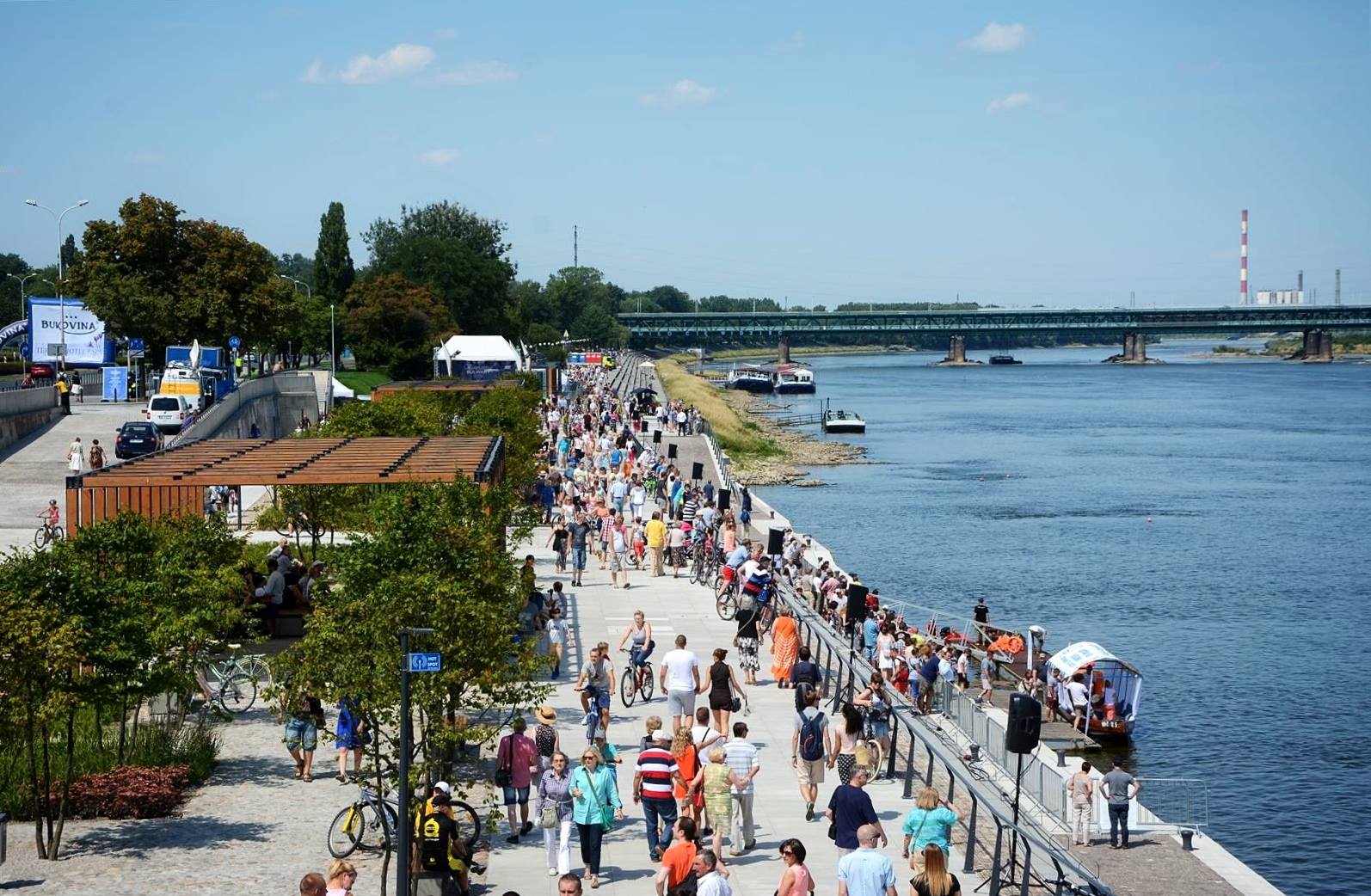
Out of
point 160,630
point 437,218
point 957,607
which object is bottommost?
point 957,607

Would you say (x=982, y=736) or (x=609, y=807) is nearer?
(x=609, y=807)

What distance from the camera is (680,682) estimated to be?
58.3ft

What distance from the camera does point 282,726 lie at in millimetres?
19609

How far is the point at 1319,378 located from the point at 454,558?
200 metres

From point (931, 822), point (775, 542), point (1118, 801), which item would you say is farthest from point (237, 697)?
point (775, 542)

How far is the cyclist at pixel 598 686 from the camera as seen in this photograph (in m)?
17.5

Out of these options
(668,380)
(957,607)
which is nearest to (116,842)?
(957,607)

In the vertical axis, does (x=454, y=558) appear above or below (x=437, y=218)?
below

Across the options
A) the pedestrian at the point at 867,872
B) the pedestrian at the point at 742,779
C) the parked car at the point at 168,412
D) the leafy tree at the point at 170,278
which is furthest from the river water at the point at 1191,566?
the leafy tree at the point at 170,278

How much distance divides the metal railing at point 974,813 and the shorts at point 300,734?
21.5ft

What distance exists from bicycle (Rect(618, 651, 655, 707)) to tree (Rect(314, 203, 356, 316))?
104 m

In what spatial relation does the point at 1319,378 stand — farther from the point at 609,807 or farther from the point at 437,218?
the point at 609,807

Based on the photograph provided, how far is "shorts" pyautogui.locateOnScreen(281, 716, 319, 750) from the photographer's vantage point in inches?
665

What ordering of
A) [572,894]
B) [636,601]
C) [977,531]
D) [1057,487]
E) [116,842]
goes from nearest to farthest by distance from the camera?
[572,894] → [116,842] → [636,601] → [977,531] → [1057,487]
